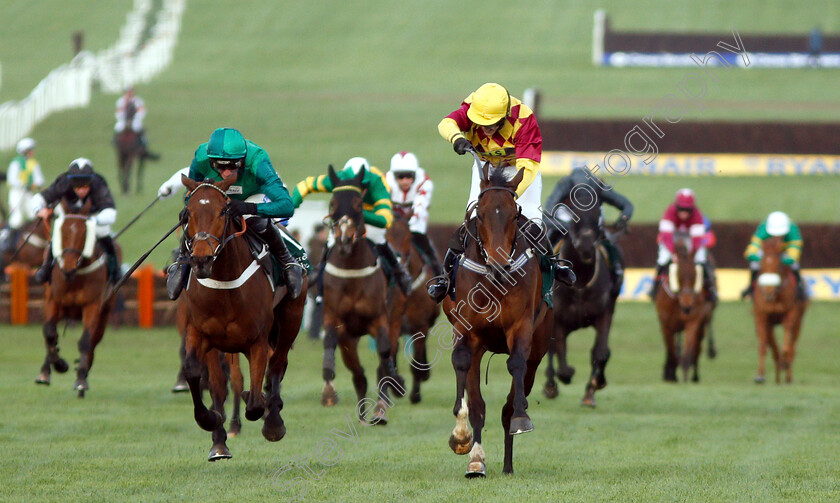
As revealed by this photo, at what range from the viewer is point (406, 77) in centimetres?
4247

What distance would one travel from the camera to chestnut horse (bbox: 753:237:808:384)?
1590 cm

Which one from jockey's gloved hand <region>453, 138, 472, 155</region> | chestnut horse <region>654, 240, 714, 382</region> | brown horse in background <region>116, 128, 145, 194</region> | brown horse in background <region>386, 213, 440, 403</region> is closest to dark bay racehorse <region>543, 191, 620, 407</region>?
brown horse in background <region>386, 213, 440, 403</region>

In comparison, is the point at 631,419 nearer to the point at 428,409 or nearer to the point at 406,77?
the point at 428,409

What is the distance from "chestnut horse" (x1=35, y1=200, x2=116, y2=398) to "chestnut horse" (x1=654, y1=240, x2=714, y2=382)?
717cm

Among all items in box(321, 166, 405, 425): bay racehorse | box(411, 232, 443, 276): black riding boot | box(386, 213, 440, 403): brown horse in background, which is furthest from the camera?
box(411, 232, 443, 276): black riding boot

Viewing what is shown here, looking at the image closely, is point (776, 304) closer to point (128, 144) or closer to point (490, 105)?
point (490, 105)

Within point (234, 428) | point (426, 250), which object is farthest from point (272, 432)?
point (426, 250)

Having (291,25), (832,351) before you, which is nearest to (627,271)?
(832,351)

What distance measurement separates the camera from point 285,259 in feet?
27.0

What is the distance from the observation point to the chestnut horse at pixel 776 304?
52.2ft

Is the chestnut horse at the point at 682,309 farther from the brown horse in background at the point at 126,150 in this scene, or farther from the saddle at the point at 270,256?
the brown horse in background at the point at 126,150

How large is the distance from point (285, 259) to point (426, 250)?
488 centimetres

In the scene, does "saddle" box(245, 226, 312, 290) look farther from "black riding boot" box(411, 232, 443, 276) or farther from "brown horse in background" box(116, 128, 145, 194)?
"brown horse in background" box(116, 128, 145, 194)

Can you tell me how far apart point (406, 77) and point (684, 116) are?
11.8 metres
